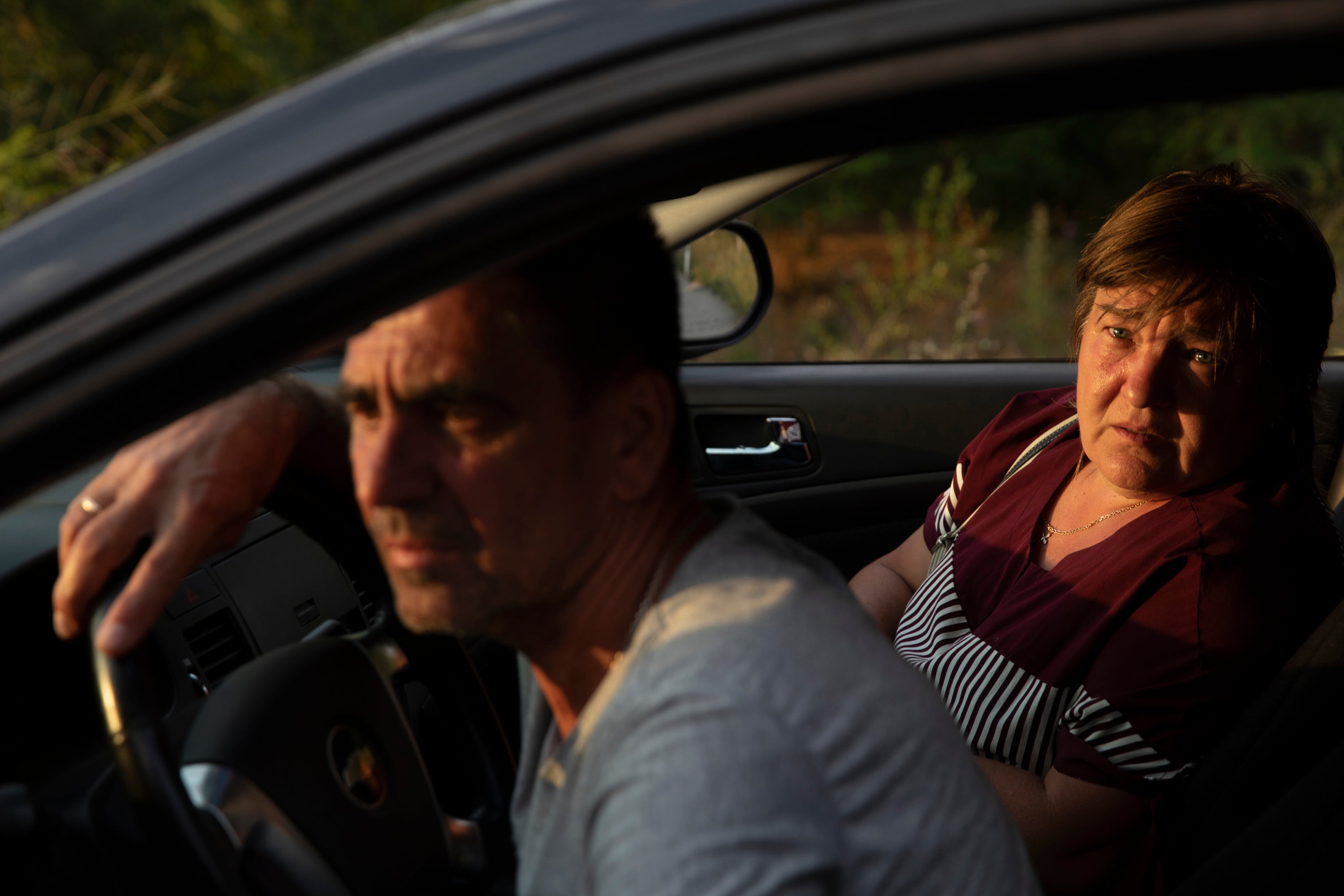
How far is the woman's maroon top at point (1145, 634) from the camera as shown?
5.65 feet

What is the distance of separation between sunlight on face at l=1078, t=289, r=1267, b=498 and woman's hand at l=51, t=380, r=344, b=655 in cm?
135

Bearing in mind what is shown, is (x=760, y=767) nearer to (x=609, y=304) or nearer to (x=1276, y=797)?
(x=609, y=304)

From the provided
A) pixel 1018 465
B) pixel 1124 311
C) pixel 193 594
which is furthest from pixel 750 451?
pixel 193 594

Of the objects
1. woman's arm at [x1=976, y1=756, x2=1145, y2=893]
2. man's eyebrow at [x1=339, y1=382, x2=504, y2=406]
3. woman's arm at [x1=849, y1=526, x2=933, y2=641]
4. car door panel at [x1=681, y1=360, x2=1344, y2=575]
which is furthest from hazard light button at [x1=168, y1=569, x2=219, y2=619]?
car door panel at [x1=681, y1=360, x2=1344, y2=575]

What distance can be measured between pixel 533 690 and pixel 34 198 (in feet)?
19.9

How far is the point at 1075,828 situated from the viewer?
1742 millimetres

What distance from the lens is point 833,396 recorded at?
320cm

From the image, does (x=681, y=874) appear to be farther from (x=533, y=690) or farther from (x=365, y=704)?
(x=365, y=704)

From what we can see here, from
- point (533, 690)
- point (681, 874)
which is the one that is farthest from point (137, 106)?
point (681, 874)

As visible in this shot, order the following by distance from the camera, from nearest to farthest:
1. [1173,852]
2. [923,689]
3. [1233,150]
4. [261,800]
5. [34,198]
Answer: [923,689], [261,800], [1173,852], [34,198], [1233,150]

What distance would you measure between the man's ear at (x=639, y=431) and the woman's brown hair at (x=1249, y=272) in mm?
1137

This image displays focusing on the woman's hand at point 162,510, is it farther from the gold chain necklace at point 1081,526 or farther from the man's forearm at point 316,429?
the gold chain necklace at point 1081,526

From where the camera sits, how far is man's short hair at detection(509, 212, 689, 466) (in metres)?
1.02

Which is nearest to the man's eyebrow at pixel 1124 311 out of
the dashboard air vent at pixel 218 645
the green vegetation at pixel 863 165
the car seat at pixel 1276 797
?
the car seat at pixel 1276 797
